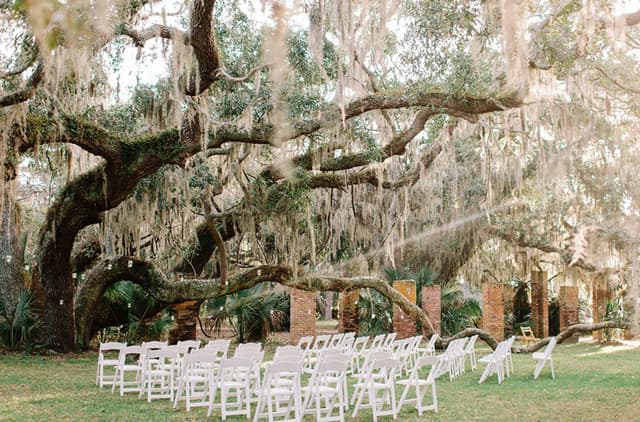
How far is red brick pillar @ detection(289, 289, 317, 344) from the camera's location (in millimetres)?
15883

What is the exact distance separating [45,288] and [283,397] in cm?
749

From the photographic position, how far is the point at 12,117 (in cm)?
909

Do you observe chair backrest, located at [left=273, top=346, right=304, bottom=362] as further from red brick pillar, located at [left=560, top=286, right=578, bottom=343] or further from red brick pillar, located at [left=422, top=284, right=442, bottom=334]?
red brick pillar, located at [left=560, top=286, right=578, bottom=343]

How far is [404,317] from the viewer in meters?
16.1

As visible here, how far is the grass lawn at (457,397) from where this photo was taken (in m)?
6.96

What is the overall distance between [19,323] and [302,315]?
6.06 meters

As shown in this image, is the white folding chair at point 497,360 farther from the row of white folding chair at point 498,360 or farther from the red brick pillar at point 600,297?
the red brick pillar at point 600,297

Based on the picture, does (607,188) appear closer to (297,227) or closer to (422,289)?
(422,289)

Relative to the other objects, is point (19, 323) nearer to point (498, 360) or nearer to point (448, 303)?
point (498, 360)

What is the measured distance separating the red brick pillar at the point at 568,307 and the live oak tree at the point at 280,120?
12.9ft

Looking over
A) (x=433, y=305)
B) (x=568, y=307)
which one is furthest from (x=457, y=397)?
(x=568, y=307)

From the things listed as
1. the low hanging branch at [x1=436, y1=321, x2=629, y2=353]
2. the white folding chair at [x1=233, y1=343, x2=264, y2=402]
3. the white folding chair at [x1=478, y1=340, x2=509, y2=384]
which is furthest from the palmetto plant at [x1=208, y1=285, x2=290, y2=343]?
the white folding chair at [x1=233, y1=343, x2=264, y2=402]

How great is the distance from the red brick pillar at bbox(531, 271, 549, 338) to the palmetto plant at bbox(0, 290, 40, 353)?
1357 centimetres

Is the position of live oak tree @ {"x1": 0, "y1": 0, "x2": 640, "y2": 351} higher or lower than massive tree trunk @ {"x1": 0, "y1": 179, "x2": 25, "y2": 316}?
higher
